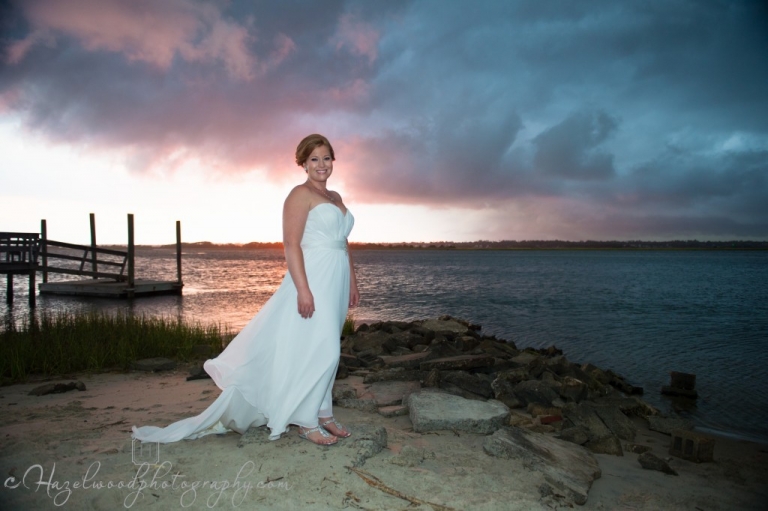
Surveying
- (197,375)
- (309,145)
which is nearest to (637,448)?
(309,145)

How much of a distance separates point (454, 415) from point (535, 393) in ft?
7.74

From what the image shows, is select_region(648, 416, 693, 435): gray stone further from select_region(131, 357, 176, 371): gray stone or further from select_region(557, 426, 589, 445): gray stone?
select_region(131, 357, 176, 371): gray stone

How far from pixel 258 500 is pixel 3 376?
553 centimetres

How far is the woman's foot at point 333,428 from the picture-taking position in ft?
12.3

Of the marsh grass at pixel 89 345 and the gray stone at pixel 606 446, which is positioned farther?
the marsh grass at pixel 89 345

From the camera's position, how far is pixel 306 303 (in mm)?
3543

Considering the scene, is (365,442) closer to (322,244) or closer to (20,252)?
(322,244)

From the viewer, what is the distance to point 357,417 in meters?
4.73

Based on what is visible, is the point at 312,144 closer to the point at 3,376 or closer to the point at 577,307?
the point at 3,376

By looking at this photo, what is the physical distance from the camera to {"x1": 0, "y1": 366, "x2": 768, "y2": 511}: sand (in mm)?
2961

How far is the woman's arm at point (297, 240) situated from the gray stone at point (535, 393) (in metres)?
3.91

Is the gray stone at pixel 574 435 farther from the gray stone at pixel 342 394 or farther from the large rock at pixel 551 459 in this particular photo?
the gray stone at pixel 342 394

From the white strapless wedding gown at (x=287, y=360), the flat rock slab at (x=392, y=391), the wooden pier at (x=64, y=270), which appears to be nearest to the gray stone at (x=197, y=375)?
the flat rock slab at (x=392, y=391)

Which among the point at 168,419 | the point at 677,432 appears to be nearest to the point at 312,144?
the point at 168,419
